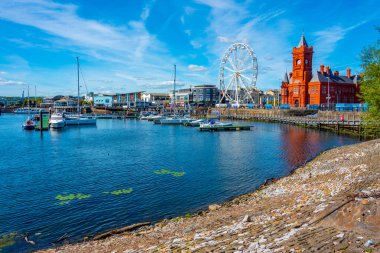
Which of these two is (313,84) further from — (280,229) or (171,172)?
(280,229)

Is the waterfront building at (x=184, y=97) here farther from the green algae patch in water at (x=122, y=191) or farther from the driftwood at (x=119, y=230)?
the driftwood at (x=119, y=230)

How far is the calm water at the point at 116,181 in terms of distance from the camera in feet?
53.0

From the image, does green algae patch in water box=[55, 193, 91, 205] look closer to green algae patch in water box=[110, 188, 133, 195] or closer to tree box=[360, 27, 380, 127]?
green algae patch in water box=[110, 188, 133, 195]

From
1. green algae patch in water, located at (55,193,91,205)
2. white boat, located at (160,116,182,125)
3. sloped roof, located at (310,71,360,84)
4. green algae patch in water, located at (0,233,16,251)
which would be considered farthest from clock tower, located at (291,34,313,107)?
green algae patch in water, located at (0,233,16,251)

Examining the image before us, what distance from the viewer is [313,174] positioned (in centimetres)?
2195

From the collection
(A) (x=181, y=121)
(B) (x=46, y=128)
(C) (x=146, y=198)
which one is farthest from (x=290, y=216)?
(A) (x=181, y=121)

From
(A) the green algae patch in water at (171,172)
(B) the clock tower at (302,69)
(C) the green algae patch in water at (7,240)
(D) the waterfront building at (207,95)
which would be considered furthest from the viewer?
(D) the waterfront building at (207,95)

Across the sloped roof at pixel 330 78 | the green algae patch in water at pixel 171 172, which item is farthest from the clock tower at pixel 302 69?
the green algae patch in water at pixel 171 172

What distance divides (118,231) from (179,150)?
26.7m

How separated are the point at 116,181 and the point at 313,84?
274ft

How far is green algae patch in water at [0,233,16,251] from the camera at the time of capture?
44.5ft

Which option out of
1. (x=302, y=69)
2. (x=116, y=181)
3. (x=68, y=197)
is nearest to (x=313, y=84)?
(x=302, y=69)

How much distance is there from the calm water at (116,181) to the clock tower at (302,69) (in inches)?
2299

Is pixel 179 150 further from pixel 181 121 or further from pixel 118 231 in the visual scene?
pixel 181 121
